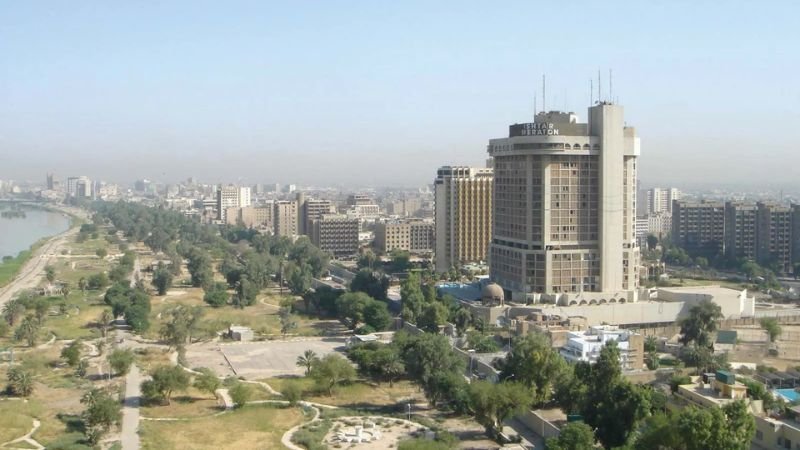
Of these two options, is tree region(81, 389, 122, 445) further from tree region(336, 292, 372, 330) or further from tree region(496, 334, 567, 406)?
tree region(336, 292, 372, 330)

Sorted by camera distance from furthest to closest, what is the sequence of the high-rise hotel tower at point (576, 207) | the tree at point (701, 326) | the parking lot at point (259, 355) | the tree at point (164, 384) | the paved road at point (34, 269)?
1. the paved road at point (34, 269)
2. the high-rise hotel tower at point (576, 207)
3. the tree at point (701, 326)
4. the parking lot at point (259, 355)
5. the tree at point (164, 384)

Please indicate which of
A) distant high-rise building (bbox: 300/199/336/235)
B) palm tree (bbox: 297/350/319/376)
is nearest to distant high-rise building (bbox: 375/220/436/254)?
distant high-rise building (bbox: 300/199/336/235)

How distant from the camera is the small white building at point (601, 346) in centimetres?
3154

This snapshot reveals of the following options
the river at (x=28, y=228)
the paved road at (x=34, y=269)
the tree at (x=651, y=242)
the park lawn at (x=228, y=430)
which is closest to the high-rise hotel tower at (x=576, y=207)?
the park lawn at (x=228, y=430)

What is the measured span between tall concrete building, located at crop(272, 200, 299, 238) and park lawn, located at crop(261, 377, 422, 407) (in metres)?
66.4

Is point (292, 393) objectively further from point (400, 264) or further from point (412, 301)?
point (400, 264)

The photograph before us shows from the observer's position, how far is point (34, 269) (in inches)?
2906

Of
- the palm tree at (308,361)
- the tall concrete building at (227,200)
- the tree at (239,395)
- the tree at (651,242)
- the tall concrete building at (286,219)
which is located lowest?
the tree at (239,395)

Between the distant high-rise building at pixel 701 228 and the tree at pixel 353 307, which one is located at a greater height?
the distant high-rise building at pixel 701 228

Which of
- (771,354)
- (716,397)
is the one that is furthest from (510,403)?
(771,354)

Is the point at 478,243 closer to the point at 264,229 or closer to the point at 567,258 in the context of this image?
the point at 567,258

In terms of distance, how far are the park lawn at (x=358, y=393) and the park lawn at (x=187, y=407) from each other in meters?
2.69

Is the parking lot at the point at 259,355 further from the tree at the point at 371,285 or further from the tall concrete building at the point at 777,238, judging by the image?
the tall concrete building at the point at 777,238

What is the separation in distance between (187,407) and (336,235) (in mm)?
53408
